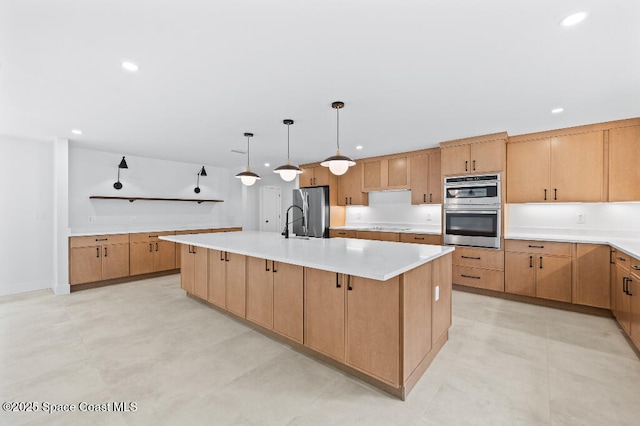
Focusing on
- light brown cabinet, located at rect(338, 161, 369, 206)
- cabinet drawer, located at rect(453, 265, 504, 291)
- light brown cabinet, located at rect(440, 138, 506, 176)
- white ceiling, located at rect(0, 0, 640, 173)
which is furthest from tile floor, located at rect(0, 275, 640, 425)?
light brown cabinet, located at rect(338, 161, 369, 206)

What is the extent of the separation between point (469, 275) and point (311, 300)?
2923 mm

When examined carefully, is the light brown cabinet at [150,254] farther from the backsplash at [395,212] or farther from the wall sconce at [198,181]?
the backsplash at [395,212]

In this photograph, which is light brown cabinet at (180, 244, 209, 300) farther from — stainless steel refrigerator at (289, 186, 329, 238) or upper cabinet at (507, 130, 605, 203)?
upper cabinet at (507, 130, 605, 203)

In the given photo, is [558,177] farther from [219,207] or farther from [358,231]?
[219,207]

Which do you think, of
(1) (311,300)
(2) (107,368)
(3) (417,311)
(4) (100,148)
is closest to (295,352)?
(1) (311,300)

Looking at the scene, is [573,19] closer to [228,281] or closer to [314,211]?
[228,281]

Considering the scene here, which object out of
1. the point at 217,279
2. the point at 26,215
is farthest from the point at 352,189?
the point at 26,215

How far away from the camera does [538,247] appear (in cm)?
367

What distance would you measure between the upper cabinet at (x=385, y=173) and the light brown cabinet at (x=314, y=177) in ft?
2.76

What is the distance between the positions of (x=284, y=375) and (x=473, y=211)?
137 inches

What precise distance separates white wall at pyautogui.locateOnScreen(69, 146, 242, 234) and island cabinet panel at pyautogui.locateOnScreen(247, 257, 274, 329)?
352 cm

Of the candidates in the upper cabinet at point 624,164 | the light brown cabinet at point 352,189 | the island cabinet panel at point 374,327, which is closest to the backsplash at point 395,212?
the light brown cabinet at point 352,189

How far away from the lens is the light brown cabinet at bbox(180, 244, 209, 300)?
3547 millimetres

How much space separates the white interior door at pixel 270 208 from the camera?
29.2ft
